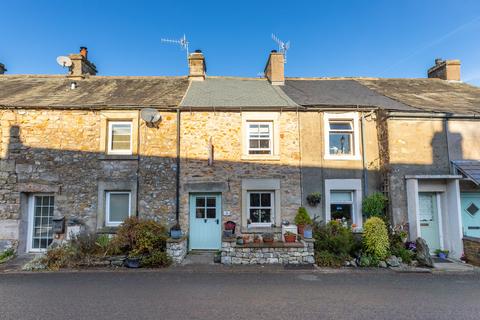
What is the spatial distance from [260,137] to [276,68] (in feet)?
16.0

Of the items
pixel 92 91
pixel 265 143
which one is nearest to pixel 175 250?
pixel 265 143

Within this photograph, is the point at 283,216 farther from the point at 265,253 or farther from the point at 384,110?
the point at 384,110

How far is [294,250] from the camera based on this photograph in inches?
354

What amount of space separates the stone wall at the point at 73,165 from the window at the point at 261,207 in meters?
2.93

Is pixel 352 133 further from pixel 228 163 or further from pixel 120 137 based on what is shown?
pixel 120 137

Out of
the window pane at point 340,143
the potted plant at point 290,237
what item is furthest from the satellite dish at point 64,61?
the potted plant at point 290,237

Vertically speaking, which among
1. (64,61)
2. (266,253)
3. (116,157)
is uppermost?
(64,61)

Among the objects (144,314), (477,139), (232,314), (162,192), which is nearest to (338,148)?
(477,139)

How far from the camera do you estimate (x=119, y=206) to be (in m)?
10.6

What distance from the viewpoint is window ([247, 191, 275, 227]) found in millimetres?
10555

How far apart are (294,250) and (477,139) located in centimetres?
823

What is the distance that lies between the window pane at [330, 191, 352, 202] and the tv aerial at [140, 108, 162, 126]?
7254 millimetres

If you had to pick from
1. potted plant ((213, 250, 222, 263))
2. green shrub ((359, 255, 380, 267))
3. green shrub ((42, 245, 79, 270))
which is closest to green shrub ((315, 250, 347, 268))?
green shrub ((359, 255, 380, 267))

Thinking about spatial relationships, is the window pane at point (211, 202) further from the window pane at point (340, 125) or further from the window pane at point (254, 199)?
the window pane at point (340, 125)
